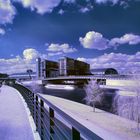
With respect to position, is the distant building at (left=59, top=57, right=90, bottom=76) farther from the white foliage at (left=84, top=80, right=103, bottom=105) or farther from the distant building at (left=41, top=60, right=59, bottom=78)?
the white foliage at (left=84, top=80, right=103, bottom=105)

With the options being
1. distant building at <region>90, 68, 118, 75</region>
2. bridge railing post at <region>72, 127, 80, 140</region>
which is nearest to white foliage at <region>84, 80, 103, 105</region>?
bridge railing post at <region>72, 127, 80, 140</region>

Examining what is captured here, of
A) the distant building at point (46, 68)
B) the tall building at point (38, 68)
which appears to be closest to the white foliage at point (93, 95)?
the distant building at point (46, 68)

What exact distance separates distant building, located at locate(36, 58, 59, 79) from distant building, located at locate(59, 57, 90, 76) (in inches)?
137

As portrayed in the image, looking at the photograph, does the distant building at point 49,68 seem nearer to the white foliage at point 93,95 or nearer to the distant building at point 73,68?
the distant building at point 73,68

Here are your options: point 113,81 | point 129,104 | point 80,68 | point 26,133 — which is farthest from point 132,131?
point 80,68

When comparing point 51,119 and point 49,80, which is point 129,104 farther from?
point 49,80

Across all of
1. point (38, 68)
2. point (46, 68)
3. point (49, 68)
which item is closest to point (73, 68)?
point (46, 68)

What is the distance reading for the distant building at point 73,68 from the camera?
122m

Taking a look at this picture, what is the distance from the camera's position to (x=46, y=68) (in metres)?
132

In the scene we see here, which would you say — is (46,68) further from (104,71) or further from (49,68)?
(104,71)

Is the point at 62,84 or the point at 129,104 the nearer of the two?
the point at 129,104

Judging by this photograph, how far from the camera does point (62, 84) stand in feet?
341

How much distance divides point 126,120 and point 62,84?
240 feet

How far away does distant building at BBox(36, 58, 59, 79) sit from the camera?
130m
